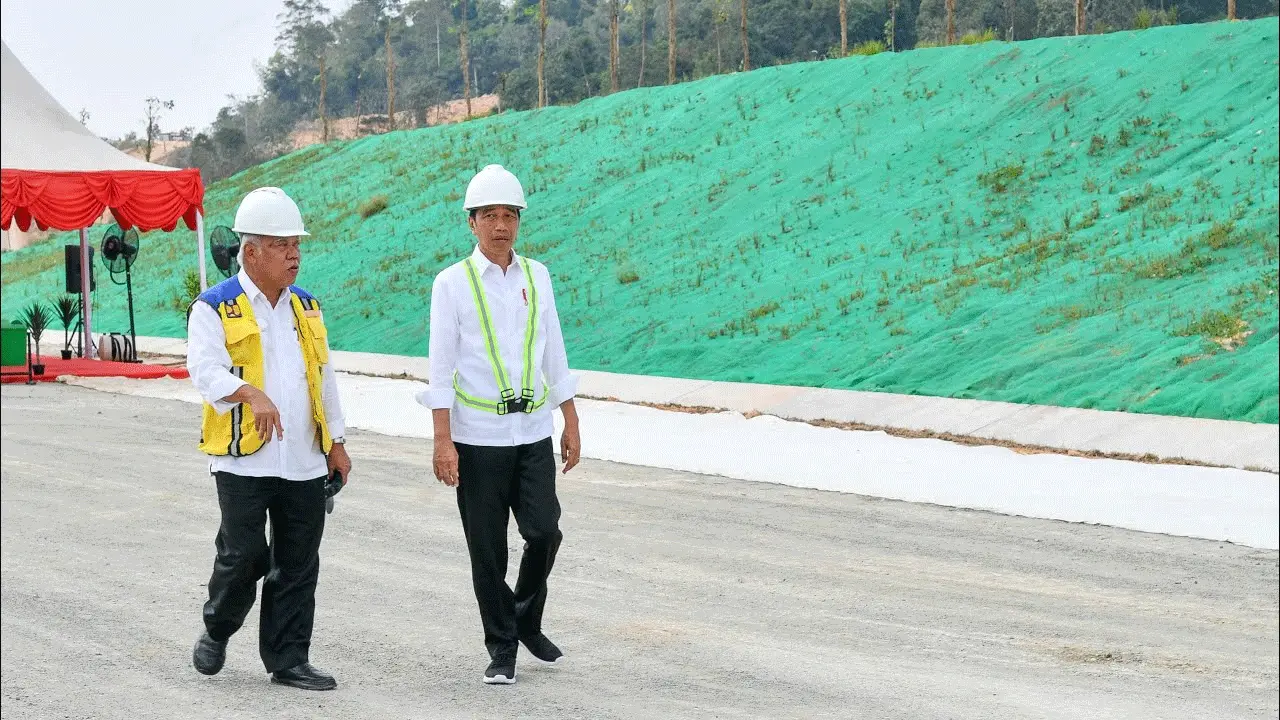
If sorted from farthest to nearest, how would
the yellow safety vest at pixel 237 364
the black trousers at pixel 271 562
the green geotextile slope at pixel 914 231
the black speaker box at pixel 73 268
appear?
the black speaker box at pixel 73 268 → the green geotextile slope at pixel 914 231 → the black trousers at pixel 271 562 → the yellow safety vest at pixel 237 364

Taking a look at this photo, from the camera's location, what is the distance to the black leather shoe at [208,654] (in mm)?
5992

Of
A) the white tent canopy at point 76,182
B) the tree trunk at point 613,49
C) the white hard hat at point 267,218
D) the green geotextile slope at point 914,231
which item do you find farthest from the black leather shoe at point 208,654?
the tree trunk at point 613,49

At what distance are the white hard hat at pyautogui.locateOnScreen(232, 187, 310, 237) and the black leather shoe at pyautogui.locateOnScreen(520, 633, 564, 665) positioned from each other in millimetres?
1909

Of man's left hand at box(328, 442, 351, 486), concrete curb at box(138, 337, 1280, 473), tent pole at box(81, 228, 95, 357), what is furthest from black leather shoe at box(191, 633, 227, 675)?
tent pole at box(81, 228, 95, 357)

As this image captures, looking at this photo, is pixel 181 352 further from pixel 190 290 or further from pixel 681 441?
pixel 681 441

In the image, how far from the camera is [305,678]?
593 cm

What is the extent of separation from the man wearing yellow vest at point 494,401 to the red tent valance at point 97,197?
15324 mm

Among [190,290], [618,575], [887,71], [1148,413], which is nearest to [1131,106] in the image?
[887,71]

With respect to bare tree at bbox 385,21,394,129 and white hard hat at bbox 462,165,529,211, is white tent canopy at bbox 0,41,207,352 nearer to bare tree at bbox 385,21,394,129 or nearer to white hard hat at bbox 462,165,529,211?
white hard hat at bbox 462,165,529,211

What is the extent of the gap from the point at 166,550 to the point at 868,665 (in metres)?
4.36

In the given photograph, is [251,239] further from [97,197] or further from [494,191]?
[97,197]

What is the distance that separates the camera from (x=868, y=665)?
6.39 m

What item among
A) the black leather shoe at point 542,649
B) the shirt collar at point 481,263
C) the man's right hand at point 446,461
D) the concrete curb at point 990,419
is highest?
the shirt collar at point 481,263

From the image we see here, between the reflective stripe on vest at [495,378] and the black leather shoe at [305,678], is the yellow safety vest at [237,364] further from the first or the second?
the black leather shoe at [305,678]
